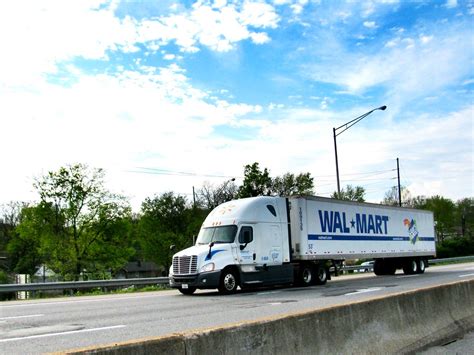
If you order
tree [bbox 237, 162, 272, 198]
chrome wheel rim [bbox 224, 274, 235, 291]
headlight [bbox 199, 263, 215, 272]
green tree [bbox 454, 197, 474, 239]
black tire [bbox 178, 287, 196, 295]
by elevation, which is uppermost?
tree [bbox 237, 162, 272, 198]

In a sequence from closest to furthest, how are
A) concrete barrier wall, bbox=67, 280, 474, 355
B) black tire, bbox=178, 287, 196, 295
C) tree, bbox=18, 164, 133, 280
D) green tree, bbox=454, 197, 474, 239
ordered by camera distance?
concrete barrier wall, bbox=67, 280, 474, 355 < black tire, bbox=178, 287, 196, 295 < tree, bbox=18, 164, 133, 280 < green tree, bbox=454, 197, 474, 239

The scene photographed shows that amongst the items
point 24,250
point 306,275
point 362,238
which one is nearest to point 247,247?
point 306,275

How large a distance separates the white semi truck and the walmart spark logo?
2.07 metres

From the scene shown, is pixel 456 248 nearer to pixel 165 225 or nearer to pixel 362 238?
Answer: pixel 165 225

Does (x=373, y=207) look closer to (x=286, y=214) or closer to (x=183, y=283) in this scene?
(x=286, y=214)

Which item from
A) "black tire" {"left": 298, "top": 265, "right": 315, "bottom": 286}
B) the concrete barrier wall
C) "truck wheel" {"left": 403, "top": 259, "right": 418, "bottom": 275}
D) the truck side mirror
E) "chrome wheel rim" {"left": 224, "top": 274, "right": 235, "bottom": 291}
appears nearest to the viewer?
the concrete barrier wall

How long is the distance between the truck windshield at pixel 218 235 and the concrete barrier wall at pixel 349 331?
9.22 meters

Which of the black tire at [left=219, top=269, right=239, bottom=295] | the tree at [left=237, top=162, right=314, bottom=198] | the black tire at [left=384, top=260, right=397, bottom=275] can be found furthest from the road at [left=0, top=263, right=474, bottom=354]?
the tree at [left=237, top=162, right=314, bottom=198]

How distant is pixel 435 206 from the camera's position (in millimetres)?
88312

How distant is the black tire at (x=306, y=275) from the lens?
2048cm

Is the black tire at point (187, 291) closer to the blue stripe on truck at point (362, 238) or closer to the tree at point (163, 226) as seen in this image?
the blue stripe on truck at point (362, 238)

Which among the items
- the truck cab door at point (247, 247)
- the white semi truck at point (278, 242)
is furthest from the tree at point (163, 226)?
the truck cab door at point (247, 247)

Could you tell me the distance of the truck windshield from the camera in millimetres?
17953

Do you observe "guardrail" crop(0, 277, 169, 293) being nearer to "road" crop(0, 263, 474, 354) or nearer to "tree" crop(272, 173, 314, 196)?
"road" crop(0, 263, 474, 354)
